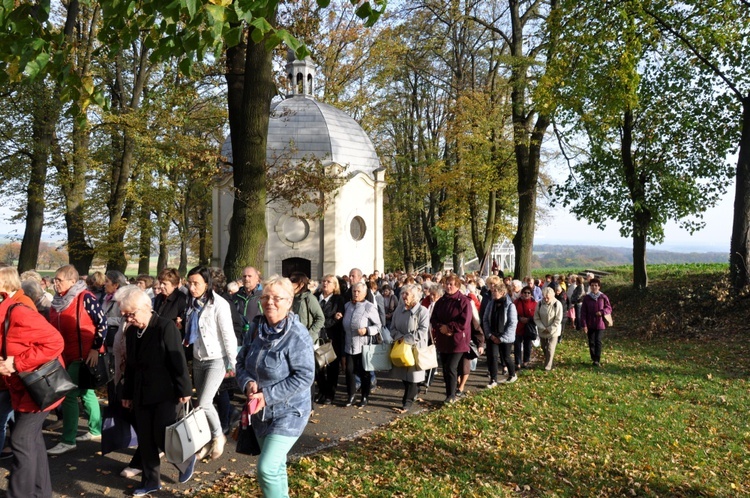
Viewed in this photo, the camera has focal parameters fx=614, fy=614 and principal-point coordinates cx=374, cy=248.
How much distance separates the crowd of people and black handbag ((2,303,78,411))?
0.06m

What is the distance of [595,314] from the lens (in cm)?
1205

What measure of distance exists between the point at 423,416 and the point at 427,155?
28.1 meters

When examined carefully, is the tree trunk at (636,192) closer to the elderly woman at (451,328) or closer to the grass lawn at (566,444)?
the grass lawn at (566,444)

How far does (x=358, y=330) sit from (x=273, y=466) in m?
4.62

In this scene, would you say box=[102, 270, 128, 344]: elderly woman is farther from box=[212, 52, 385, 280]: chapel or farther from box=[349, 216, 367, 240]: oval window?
box=[349, 216, 367, 240]: oval window

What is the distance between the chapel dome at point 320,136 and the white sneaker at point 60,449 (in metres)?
20.9

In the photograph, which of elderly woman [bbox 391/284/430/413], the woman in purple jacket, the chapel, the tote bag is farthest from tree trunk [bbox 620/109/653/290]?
elderly woman [bbox 391/284/430/413]

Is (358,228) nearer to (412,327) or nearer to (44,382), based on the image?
(412,327)

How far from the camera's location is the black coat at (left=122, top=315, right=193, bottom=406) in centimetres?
527

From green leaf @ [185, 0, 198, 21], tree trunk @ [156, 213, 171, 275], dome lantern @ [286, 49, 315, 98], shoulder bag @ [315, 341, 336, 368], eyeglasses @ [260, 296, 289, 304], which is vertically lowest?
shoulder bag @ [315, 341, 336, 368]

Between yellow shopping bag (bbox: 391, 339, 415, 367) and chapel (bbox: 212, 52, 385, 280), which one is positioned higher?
chapel (bbox: 212, 52, 385, 280)

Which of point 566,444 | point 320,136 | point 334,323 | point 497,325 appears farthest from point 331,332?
point 320,136

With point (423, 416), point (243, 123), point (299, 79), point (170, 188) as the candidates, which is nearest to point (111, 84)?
point (170, 188)

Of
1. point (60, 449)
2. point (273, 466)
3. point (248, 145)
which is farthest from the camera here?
point (248, 145)
